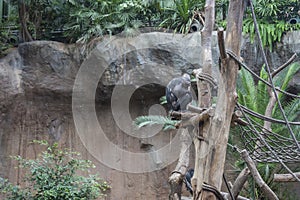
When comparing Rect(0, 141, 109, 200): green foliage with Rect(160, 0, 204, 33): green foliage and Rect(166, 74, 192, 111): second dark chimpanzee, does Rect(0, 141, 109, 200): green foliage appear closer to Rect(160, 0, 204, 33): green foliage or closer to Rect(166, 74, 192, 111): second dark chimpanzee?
Rect(166, 74, 192, 111): second dark chimpanzee

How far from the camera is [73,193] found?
5344 mm

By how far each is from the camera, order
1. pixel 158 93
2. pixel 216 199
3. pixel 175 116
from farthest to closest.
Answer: pixel 158 93
pixel 175 116
pixel 216 199

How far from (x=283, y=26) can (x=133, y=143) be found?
363cm

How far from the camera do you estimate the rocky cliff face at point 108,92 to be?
7.65 m

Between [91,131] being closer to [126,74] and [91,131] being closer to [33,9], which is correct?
[126,74]

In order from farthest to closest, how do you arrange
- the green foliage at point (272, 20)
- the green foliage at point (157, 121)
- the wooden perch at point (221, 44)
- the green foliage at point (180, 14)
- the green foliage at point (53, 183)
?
the green foliage at point (180, 14) → the green foliage at point (272, 20) → the green foliage at point (157, 121) → the green foliage at point (53, 183) → the wooden perch at point (221, 44)

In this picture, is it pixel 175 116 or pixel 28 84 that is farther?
pixel 28 84

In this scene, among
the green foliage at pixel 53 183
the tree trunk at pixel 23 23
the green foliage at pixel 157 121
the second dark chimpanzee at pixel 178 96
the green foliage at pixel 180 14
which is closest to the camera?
the green foliage at pixel 53 183

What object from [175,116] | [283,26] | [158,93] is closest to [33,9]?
[158,93]

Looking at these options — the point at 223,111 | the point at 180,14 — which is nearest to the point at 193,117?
the point at 223,111

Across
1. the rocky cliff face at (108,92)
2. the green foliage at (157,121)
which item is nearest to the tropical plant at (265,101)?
the rocky cliff face at (108,92)

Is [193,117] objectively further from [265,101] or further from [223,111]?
[265,101]

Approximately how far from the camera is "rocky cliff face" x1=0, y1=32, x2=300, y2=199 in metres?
7.65

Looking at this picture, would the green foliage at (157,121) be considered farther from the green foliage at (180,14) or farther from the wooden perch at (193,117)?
the wooden perch at (193,117)
